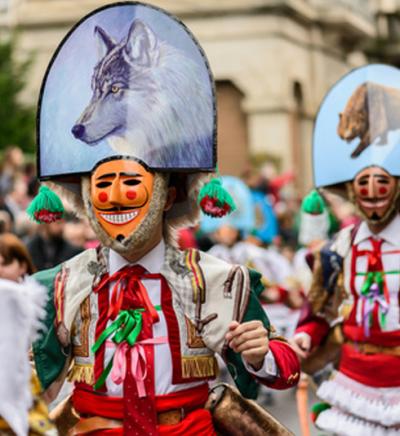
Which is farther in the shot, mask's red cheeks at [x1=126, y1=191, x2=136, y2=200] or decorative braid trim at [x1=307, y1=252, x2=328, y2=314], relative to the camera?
decorative braid trim at [x1=307, y1=252, x2=328, y2=314]

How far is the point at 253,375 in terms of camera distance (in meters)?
4.98

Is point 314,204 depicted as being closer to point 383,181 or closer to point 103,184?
point 383,181

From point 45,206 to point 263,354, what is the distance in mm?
1021

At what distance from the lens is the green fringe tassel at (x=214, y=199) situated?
16.6 feet

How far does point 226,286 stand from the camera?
5012 millimetres

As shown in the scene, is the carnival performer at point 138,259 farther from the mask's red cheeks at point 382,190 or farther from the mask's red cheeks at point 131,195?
the mask's red cheeks at point 382,190

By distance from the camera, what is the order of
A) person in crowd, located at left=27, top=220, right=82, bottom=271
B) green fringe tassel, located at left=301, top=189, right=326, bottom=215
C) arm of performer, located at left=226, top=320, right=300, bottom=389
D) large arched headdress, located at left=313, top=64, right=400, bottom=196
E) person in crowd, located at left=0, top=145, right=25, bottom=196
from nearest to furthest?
arm of performer, located at left=226, top=320, right=300, bottom=389 → large arched headdress, located at left=313, top=64, right=400, bottom=196 → green fringe tassel, located at left=301, top=189, right=326, bottom=215 → person in crowd, located at left=27, top=220, right=82, bottom=271 → person in crowd, located at left=0, top=145, right=25, bottom=196

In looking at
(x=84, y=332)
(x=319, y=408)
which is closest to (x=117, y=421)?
(x=84, y=332)

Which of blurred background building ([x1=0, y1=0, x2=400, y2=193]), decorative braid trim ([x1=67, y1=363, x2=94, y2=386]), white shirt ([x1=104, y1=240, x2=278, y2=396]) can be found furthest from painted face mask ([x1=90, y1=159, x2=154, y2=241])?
blurred background building ([x1=0, y1=0, x2=400, y2=193])

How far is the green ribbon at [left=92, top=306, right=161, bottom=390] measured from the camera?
490 cm

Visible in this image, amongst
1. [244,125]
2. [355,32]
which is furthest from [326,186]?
[355,32]

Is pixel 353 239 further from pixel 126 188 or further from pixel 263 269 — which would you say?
pixel 263 269

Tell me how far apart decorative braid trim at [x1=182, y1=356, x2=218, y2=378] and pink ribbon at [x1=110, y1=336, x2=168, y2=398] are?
11cm

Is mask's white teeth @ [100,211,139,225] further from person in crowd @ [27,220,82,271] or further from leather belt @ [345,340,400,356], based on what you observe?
person in crowd @ [27,220,82,271]
